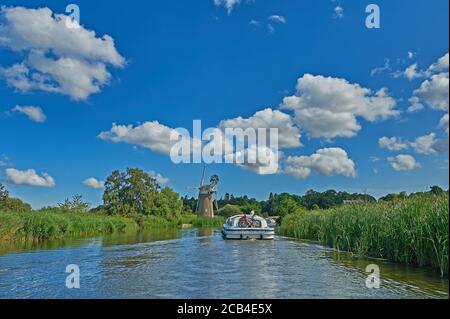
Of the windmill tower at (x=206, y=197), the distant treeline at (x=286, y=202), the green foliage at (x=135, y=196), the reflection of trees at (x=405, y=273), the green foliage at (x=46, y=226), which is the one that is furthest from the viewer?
the windmill tower at (x=206, y=197)

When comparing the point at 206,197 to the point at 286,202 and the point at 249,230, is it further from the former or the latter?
the point at 249,230

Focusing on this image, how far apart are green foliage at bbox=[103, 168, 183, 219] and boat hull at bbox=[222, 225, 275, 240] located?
1152 inches

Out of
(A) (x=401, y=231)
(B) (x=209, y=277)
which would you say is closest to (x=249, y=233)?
(A) (x=401, y=231)

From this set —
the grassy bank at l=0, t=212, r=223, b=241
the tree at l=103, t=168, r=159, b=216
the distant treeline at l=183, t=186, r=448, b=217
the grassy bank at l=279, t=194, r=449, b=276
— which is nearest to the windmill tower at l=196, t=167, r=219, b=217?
the distant treeline at l=183, t=186, r=448, b=217

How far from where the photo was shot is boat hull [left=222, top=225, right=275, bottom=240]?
27.9m

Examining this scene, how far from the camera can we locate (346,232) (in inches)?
745

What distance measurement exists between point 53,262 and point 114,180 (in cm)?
4703

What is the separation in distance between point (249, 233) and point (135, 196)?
116 ft

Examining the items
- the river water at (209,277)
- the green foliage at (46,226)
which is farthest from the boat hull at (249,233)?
the river water at (209,277)

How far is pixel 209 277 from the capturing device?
37.0ft

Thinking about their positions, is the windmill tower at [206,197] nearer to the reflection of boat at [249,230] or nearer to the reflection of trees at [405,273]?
the reflection of boat at [249,230]

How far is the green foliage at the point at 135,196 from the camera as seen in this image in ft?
188

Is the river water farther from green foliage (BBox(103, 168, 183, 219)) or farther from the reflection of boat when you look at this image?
green foliage (BBox(103, 168, 183, 219))

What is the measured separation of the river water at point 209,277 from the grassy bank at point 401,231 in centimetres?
58
